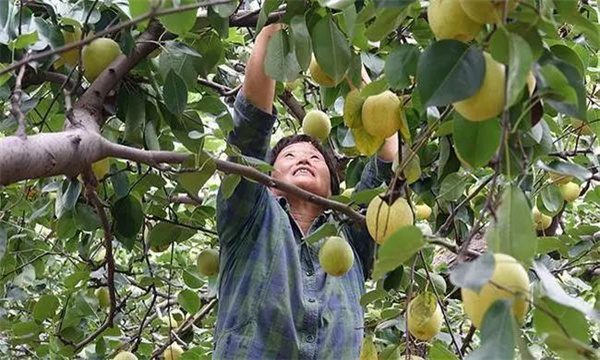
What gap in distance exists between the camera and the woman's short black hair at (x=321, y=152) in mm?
2133

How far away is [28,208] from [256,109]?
808 mm

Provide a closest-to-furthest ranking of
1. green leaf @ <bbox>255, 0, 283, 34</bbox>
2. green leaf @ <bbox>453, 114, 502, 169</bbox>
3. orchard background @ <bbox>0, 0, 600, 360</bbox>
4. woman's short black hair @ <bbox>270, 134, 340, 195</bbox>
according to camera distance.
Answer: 1. orchard background @ <bbox>0, 0, 600, 360</bbox>
2. green leaf @ <bbox>453, 114, 502, 169</bbox>
3. green leaf @ <bbox>255, 0, 283, 34</bbox>
4. woman's short black hair @ <bbox>270, 134, 340, 195</bbox>

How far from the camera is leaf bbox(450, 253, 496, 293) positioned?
691mm

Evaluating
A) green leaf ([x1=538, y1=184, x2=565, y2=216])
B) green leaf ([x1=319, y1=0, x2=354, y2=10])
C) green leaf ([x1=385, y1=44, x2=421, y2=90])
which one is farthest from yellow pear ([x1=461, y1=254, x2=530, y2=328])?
green leaf ([x1=538, y1=184, x2=565, y2=216])

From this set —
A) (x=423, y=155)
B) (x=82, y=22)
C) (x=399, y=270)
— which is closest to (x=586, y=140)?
(x=423, y=155)

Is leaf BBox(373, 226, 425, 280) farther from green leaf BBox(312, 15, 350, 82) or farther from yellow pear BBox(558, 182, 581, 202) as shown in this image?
yellow pear BBox(558, 182, 581, 202)

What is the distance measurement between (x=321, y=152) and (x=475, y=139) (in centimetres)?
120

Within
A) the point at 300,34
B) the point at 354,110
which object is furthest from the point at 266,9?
the point at 354,110

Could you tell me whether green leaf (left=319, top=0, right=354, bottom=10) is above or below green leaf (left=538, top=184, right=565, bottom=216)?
above

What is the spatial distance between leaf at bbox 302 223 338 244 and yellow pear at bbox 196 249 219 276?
597 millimetres

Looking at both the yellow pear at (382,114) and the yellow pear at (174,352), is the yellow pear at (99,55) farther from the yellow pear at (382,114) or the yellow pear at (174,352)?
the yellow pear at (174,352)

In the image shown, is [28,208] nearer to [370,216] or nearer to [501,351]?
[370,216]

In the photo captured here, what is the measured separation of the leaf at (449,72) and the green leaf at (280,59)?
54cm

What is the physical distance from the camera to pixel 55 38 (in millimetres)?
1478
